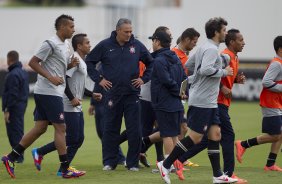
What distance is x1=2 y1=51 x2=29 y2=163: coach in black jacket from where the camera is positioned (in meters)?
15.7

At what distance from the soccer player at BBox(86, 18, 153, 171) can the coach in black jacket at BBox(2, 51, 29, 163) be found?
9.74 ft

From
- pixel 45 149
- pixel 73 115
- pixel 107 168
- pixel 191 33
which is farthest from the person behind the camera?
pixel 191 33

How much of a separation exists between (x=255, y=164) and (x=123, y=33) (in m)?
3.71

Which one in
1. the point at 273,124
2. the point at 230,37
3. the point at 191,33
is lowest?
the point at 273,124

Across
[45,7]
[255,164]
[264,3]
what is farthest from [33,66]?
[45,7]

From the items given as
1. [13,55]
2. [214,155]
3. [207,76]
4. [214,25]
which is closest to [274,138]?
[214,155]

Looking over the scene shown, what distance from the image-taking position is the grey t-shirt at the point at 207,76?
427 inches

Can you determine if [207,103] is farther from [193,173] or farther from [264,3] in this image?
[264,3]

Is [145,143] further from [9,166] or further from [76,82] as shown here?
[9,166]

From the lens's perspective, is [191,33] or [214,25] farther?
[191,33]

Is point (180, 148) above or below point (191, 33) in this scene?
below

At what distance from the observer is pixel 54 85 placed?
11.7 meters

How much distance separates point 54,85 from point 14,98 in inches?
167

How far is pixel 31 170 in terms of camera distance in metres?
13.1
